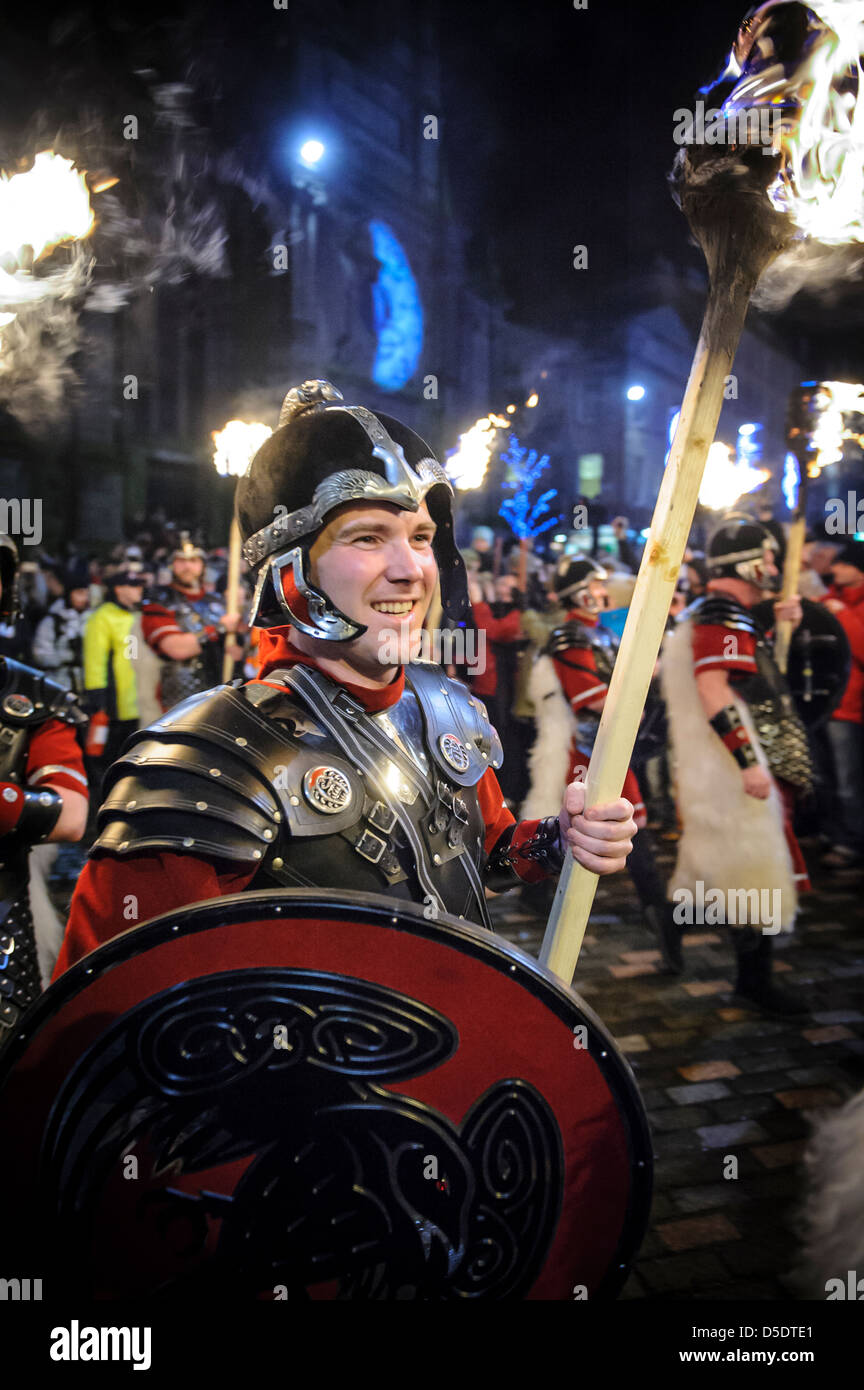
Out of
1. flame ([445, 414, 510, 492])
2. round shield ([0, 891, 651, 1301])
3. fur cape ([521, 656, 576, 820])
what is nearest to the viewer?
round shield ([0, 891, 651, 1301])

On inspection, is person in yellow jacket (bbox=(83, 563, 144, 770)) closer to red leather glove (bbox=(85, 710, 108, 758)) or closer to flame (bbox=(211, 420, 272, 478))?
red leather glove (bbox=(85, 710, 108, 758))

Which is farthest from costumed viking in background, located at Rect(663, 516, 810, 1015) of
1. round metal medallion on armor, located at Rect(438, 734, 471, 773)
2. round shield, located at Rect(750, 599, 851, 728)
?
round metal medallion on armor, located at Rect(438, 734, 471, 773)

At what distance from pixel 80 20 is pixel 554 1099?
281 centimetres

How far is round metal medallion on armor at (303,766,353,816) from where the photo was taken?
1430 millimetres

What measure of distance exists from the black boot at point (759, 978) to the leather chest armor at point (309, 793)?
2.36 metres

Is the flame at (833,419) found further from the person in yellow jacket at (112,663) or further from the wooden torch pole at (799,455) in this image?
the person in yellow jacket at (112,663)

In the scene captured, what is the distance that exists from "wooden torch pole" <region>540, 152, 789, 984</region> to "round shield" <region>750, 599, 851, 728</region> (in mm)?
3712

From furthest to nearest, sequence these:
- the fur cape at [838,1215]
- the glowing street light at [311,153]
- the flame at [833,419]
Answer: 1. the flame at [833,419]
2. the glowing street light at [311,153]
3. the fur cape at [838,1215]

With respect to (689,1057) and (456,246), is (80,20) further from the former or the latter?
(689,1057)

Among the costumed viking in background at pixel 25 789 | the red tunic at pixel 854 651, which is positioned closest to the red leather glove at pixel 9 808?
the costumed viking in background at pixel 25 789

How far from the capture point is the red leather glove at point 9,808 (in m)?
1.96

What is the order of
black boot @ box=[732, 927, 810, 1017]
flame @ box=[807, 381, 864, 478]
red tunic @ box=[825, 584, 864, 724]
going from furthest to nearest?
red tunic @ box=[825, 584, 864, 724] → black boot @ box=[732, 927, 810, 1017] → flame @ box=[807, 381, 864, 478]

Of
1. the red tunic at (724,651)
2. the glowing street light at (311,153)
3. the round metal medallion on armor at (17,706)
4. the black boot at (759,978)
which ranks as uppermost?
the glowing street light at (311,153)
